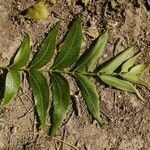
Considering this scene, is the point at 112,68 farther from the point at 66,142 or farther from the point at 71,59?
the point at 66,142

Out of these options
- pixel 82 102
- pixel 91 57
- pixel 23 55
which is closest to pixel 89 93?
pixel 82 102

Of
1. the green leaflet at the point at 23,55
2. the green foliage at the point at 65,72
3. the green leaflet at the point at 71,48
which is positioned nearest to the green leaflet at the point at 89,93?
the green foliage at the point at 65,72

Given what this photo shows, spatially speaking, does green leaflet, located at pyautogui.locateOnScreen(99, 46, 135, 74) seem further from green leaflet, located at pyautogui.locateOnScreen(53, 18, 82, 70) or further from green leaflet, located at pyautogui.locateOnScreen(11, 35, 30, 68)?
green leaflet, located at pyautogui.locateOnScreen(11, 35, 30, 68)

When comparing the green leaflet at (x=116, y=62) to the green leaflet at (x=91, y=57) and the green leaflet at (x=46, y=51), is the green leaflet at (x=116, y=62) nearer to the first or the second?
the green leaflet at (x=91, y=57)

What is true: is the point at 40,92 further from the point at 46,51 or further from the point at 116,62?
the point at 116,62

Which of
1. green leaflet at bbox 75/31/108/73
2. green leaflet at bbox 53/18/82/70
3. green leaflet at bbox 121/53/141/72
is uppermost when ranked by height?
green leaflet at bbox 53/18/82/70

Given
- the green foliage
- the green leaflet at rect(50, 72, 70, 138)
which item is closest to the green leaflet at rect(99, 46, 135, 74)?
the green foliage
